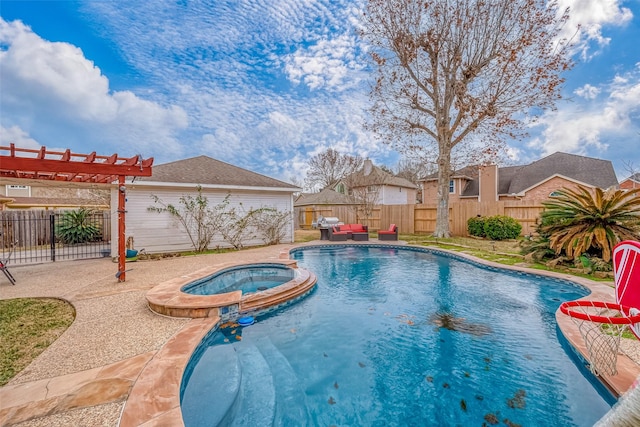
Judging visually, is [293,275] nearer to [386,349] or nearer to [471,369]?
[386,349]

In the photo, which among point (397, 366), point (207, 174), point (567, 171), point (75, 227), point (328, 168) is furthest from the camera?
point (328, 168)

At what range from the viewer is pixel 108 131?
1287 centimetres

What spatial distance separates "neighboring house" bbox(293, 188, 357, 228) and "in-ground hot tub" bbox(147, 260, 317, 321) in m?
14.4

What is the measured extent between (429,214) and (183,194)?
1452 cm

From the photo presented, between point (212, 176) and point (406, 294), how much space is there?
10368 millimetres

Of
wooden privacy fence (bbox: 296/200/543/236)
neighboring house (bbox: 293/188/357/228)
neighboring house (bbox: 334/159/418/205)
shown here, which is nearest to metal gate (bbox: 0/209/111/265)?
neighboring house (bbox: 293/188/357/228)

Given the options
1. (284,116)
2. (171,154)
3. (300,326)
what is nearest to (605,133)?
→ (284,116)

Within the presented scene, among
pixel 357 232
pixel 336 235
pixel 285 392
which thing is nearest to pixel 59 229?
pixel 336 235

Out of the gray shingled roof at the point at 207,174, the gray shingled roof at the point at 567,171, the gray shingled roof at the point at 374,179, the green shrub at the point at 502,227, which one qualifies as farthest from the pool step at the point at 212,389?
the gray shingled roof at the point at 567,171

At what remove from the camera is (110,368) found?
3.07m

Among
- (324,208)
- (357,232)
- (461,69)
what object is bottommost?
(357,232)

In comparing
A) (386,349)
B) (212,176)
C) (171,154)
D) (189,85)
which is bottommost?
(386,349)

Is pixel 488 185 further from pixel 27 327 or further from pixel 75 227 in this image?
pixel 75 227

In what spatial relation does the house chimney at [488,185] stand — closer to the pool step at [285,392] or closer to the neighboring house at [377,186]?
the neighboring house at [377,186]
